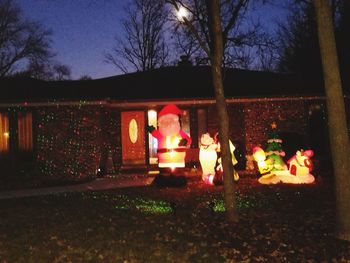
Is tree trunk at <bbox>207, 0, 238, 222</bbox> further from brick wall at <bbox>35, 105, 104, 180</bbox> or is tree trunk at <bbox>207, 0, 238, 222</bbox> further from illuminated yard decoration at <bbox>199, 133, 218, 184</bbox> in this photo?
brick wall at <bbox>35, 105, 104, 180</bbox>

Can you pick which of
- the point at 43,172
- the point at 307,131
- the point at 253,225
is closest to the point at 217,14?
the point at 253,225

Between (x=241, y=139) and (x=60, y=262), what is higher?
(x=241, y=139)

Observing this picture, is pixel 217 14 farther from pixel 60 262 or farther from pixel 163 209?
pixel 60 262

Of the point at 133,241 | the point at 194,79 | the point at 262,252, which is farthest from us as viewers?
the point at 194,79

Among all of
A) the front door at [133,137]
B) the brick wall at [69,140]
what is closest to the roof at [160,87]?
the brick wall at [69,140]

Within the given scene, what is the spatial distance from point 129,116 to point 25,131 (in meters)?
4.60

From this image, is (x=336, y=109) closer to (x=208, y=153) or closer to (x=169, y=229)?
(x=169, y=229)

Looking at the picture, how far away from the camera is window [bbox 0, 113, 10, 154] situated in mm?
19094

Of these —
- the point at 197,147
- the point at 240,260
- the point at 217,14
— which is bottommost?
the point at 240,260

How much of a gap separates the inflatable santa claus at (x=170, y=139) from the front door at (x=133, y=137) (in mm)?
6933

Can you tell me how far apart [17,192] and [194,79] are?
10.4m

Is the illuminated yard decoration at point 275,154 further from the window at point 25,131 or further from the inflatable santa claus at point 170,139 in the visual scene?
the window at point 25,131

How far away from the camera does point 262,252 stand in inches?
322

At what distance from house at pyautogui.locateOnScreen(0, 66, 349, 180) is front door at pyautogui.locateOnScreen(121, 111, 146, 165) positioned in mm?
42
